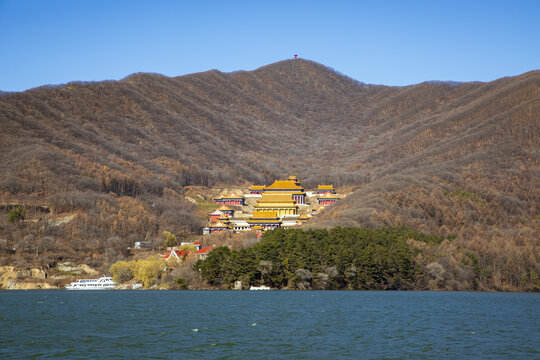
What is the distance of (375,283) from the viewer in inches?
4444

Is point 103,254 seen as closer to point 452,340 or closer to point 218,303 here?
point 218,303

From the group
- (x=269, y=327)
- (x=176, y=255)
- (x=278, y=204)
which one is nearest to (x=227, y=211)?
(x=278, y=204)

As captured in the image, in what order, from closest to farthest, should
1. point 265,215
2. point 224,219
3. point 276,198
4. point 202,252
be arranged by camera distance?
point 202,252
point 224,219
point 265,215
point 276,198

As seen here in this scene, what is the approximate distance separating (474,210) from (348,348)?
125m

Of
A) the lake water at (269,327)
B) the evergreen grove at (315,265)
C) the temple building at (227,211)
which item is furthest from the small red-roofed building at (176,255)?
the temple building at (227,211)

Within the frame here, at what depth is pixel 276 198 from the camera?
634 feet

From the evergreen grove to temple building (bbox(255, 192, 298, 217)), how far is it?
72.9 m

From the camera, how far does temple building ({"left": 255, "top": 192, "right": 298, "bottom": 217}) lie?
190 metres

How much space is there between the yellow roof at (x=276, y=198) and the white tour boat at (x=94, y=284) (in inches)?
2931

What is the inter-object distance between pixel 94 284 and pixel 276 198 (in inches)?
3092

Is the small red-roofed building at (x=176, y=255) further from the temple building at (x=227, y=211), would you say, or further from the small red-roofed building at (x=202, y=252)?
the temple building at (x=227, y=211)

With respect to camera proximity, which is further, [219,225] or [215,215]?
[215,215]

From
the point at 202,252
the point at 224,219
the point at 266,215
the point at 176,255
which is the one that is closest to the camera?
the point at 176,255

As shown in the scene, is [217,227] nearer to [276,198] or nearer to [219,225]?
[219,225]
